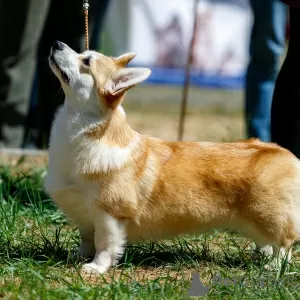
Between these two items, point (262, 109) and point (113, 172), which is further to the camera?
point (262, 109)

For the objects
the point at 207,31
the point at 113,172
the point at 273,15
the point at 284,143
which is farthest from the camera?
the point at 207,31

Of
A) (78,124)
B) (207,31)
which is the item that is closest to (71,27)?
(78,124)

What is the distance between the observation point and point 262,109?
6984 mm

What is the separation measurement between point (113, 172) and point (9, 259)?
0.67m

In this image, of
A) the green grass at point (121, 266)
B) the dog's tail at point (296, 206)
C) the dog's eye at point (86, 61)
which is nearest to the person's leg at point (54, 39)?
the green grass at point (121, 266)

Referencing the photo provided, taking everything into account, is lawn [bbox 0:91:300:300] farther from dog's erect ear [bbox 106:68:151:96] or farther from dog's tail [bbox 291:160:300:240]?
dog's erect ear [bbox 106:68:151:96]

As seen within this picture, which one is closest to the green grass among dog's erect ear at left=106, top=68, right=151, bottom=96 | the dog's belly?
the dog's belly

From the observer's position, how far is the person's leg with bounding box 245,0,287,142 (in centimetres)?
687

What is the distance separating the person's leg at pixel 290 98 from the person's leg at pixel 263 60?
1.55 m

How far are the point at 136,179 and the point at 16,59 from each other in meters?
3.32

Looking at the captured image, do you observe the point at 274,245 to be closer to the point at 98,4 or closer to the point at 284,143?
the point at 284,143

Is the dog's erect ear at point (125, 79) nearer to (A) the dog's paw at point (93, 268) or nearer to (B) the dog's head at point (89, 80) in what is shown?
(B) the dog's head at point (89, 80)

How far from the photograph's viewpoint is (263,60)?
6.99 metres

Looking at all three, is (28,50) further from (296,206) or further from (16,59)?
(296,206)
